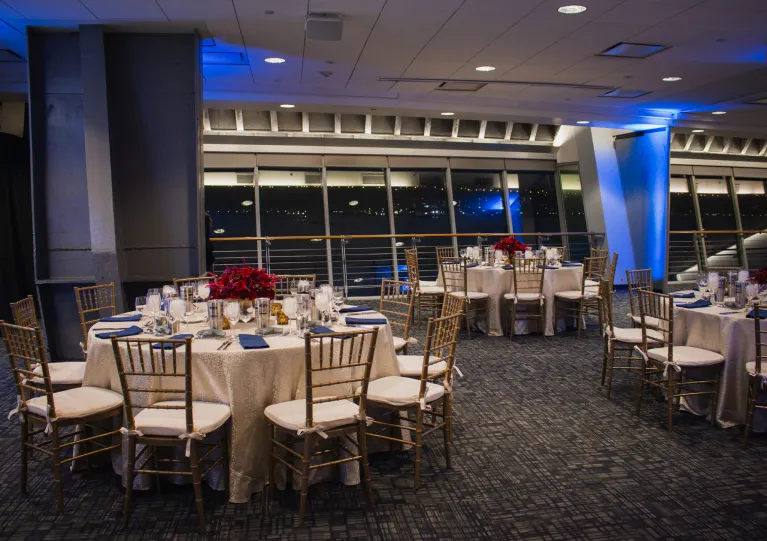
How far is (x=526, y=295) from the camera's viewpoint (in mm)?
7164

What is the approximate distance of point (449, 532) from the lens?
109 inches

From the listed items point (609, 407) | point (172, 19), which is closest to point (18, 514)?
point (609, 407)

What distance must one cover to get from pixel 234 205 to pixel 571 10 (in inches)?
319

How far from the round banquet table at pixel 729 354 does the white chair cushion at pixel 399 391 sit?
2.10 metres

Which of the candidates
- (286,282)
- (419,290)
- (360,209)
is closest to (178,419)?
(286,282)

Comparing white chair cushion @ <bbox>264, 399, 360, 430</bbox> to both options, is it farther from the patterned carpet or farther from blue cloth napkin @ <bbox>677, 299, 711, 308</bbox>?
blue cloth napkin @ <bbox>677, 299, 711, 308</bbox>

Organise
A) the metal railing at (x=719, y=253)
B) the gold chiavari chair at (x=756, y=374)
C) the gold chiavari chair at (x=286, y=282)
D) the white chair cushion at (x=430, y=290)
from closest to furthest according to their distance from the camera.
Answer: the gold chiavari chair at (x=756, y=374)
the gold chiavari chair at (x=286, y=282)
the white chair cushion at (x=430, y=290)
the metal railing at (x=719, y=253)

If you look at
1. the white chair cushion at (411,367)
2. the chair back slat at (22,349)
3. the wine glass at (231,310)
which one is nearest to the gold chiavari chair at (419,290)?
the white chair cushion at (411,367)

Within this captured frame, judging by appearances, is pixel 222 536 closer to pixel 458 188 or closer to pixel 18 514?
pixel 18 514

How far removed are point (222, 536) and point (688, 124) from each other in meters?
10.8

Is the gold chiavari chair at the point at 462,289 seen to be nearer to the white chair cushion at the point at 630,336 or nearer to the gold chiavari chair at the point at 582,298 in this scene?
the gold chiavari chair at the point at 582,298

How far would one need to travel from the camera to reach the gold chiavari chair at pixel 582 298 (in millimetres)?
7133

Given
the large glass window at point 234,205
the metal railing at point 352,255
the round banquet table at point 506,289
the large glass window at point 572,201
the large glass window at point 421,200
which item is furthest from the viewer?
the large glass window at point 572,201

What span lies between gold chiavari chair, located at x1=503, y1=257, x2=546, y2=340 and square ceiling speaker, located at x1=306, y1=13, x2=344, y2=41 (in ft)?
10.8
